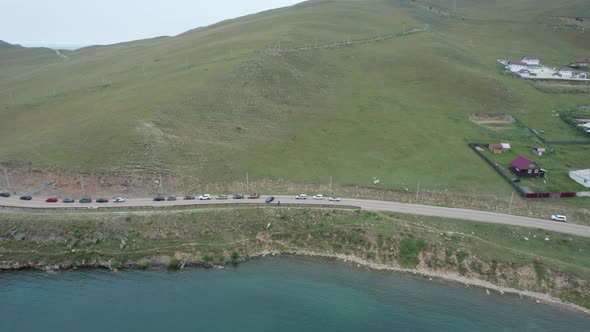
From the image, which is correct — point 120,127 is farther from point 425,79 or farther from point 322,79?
point 425,79

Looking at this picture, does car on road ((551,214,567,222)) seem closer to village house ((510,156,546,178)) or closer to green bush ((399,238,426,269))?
village house ((510,156,546,178))

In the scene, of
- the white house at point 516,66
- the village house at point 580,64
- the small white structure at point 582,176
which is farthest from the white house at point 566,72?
the small white structure at point 582,176

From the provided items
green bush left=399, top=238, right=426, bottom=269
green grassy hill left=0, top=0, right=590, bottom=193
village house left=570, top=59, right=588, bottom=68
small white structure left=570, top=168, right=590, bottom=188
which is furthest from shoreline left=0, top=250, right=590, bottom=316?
village house left=570, top=59, right=588, bottom=68

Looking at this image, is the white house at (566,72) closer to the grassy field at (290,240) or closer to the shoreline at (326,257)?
the grassy field at (290,240)

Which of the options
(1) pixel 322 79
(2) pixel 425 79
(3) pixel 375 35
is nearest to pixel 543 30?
(3) pixel 375 35

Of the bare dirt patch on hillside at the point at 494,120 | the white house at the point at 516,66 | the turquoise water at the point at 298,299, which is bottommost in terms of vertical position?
the turquoise water at the point at 298,299

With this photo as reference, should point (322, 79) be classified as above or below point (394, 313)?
above

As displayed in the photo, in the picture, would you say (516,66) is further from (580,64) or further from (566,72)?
(580,64)
